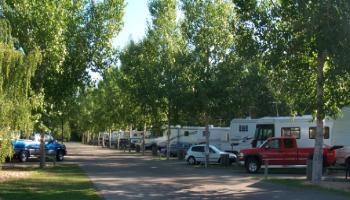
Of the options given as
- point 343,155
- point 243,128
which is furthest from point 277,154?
point 243,128

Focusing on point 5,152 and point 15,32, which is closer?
point 5,152

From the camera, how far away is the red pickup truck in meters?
27.9

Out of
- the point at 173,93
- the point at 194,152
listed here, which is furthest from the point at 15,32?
the point at 194,152

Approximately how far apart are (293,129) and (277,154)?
4.75 meters

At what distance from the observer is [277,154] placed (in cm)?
2791

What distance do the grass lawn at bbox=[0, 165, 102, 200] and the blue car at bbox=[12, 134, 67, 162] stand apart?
40.0 ft

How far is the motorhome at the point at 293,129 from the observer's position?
29.7 metres

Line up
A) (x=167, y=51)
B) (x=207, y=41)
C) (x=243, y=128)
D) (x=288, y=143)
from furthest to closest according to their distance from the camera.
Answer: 1. (x=167, y=51)
2. (x=243, y=128)
3. (x=207, y=41)
4. (x=288, y=143)

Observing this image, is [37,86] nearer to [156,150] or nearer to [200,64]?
[200,64]

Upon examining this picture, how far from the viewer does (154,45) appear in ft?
Result: 147

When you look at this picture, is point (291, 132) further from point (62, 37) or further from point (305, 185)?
point (62, 37)

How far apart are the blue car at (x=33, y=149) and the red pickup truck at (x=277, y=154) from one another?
1469 cm

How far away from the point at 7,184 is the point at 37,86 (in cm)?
927

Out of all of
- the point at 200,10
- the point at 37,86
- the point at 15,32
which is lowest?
the point at 37,86
